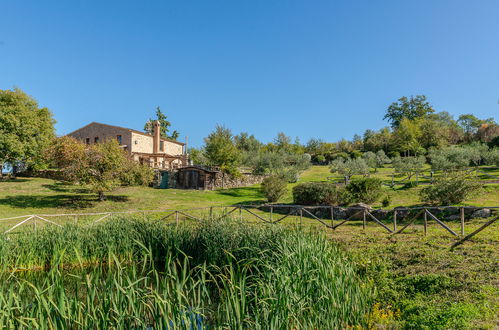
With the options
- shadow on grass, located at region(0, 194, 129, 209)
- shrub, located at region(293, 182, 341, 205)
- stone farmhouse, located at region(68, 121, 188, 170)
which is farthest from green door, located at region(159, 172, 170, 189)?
shrub, located at region(293, 182, 341, 205)

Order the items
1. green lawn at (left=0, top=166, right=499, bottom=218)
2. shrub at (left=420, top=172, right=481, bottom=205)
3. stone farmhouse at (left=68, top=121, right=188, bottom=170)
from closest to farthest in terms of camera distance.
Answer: shrub at (left=420, top=172, right=481, bottom=205) → green lawn at (left=0, top=166, right=499, bottom=218) → stone farmhouse at (left=68, top=121, right=188, bottom=170)

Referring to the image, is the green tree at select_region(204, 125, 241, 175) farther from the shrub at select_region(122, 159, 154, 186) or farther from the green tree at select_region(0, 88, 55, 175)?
the green tree at select_region(0, 88, 55, 175)


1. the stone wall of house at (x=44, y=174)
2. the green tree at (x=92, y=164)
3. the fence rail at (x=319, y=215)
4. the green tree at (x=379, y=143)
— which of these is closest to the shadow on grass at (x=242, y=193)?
the fence rail at (x=319, y=215)

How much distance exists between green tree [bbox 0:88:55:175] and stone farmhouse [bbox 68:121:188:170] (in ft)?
16.8

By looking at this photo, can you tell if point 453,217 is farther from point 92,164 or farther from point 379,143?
point 379,143

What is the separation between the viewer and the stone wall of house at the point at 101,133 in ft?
128

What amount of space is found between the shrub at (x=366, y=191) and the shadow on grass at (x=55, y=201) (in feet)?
60.3

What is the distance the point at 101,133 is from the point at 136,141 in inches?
236

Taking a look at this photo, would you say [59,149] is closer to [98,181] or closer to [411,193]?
[98,181]

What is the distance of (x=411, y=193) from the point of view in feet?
65.8

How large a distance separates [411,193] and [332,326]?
19141 mm

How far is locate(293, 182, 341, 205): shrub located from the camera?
18703 millimetres

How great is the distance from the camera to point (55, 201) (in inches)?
879

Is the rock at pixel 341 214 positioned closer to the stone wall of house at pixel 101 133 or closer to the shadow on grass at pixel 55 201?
the shadow on grass at pixel 55 201
